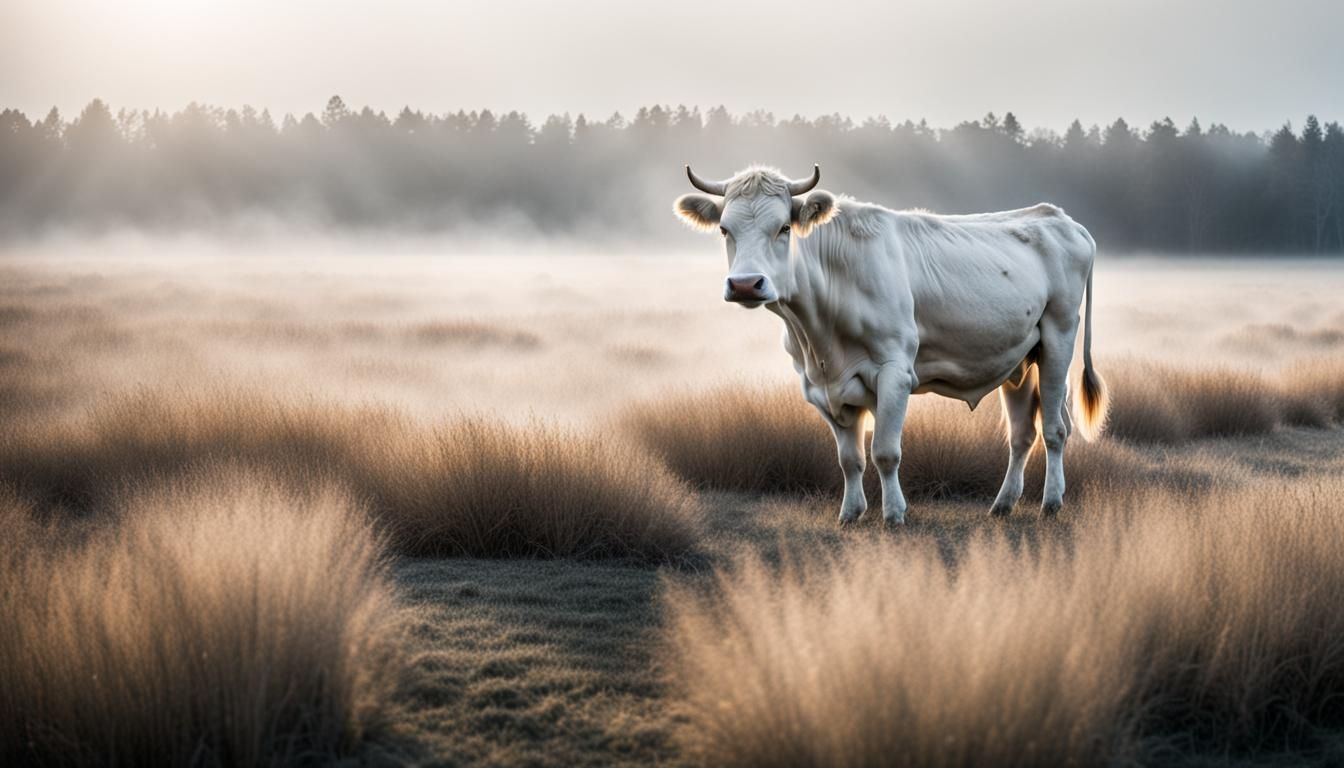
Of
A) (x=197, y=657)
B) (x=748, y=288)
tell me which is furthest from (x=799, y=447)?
(x=197, y=657)

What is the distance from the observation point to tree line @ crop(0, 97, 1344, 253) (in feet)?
269

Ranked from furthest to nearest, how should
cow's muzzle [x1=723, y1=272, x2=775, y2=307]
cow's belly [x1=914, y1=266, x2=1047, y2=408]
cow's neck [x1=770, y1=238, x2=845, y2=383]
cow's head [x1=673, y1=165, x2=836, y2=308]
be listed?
cow's belly [x1=914, y1=266, x2=1047, y2=408]
cow's neck [x1=770, y1=238, x2=845, y2=383]
cow's head [x1=673, y1=165, x2=836, y2=308]
cow's muzzle [x1=723, y1=272, x2=775, y2=307]

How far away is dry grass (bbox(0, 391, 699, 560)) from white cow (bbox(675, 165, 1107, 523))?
1.24m

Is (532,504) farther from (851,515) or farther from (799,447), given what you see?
(799,447)

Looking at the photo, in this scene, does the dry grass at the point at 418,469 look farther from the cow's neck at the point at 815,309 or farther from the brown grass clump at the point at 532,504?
the cow's neck at the point at 815,309

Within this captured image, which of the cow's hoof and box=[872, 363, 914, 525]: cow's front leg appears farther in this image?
the cow's hoof

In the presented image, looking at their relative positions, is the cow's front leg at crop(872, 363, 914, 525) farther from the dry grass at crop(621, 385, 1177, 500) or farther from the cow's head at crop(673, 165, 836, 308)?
the dry grass at crop(621, 385, 1177, 500)

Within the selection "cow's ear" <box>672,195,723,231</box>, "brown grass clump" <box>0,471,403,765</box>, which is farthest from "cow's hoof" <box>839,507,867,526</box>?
"brown grass clump" <box>0,471,403,765</box>

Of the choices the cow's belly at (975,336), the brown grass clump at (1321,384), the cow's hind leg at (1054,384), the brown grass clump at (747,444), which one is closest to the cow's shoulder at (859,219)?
the cow's belly at (975,336)

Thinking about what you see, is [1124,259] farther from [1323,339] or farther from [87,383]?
[87,383]

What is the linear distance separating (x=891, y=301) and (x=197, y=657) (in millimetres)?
4593

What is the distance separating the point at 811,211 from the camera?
6.45 meters

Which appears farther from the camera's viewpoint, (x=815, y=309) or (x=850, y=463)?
(x=850, y=463)

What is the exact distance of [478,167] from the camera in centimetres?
8969
